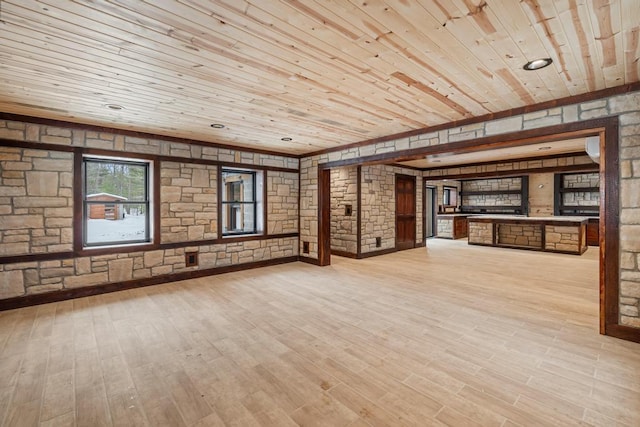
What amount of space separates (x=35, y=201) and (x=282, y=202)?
12.4ft

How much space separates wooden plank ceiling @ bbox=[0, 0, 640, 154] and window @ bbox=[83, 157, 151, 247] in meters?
0.96

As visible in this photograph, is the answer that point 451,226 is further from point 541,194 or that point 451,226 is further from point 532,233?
A: point 541,194

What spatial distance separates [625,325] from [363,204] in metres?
4.75

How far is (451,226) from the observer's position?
10266 mm

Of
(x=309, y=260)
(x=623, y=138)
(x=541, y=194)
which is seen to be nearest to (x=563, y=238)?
(x=541, y=194)

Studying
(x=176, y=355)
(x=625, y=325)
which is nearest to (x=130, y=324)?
(x=176, y=355)

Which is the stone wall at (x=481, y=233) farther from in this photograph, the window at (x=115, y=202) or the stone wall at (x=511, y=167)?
the window at (x=115, y=202)

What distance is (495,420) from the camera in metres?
1.69

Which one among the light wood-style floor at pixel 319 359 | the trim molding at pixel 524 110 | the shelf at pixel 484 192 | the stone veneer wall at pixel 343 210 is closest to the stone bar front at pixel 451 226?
the shelf at pixel 484 192

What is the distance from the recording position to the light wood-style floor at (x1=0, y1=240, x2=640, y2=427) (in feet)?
5.81

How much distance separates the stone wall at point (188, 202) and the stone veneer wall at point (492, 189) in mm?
10230

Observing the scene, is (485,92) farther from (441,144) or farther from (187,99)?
(187,99)

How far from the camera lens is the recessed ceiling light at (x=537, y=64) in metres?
2.20

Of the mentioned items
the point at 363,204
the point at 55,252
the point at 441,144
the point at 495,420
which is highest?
the point at 441,144
